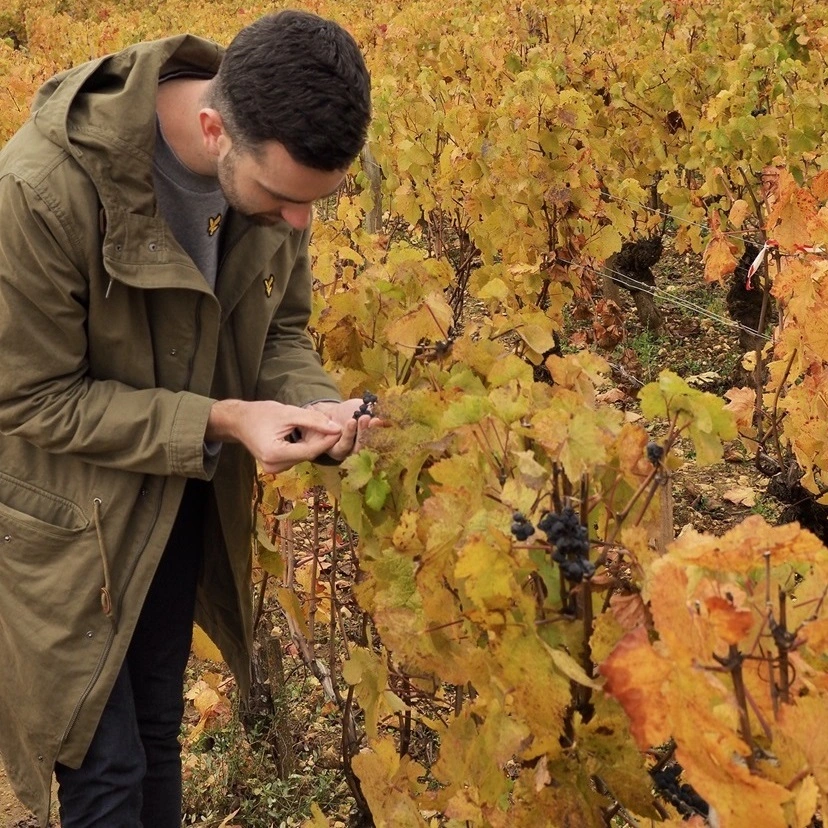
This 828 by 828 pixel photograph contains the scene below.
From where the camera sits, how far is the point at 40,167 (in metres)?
1.53

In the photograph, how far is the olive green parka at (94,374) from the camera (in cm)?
155

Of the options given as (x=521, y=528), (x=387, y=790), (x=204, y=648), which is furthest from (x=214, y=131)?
(x=204, y=648)

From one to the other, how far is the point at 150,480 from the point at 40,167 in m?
0.55

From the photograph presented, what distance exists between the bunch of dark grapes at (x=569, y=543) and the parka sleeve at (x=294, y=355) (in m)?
0.85

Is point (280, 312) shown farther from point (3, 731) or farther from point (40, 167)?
point (3, 731)

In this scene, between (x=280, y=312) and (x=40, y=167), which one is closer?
(x=40, y=167)

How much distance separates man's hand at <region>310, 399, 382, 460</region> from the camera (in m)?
1.57

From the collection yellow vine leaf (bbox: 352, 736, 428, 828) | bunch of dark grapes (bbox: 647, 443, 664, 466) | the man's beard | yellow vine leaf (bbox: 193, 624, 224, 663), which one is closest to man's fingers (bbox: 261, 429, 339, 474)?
the man's beard

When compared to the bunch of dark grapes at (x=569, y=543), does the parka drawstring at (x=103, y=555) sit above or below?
below

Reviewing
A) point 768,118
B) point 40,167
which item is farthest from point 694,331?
point 40,167

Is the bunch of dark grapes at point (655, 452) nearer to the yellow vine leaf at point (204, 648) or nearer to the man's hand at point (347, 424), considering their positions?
the man's hand at point (347, 424)

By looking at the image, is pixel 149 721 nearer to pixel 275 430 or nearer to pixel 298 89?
pixel 275 430

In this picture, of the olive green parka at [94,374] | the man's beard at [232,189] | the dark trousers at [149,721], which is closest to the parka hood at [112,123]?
the olive green parka at [94,374]

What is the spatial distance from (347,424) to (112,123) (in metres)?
0.59
